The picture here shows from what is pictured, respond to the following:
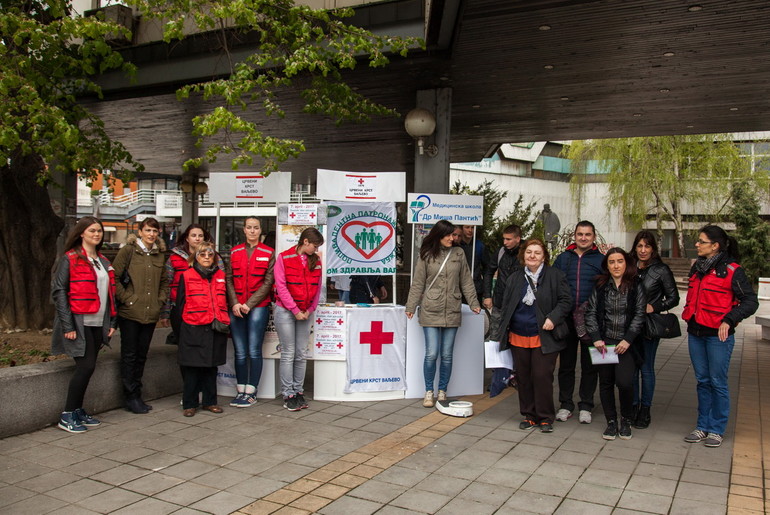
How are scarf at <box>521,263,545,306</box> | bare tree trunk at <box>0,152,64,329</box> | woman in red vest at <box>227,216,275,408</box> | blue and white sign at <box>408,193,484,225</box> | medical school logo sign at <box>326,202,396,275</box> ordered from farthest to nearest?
bare tree trunk at <box>0,152,64,329</box>, blue and white sign at <box>408,193,484,225</box>, medical school logo sign at <box>326,202,396,275</box>, woman in red vest at <box>227,216,275,408</box>, scarf at <box>521,263,545,306</box>

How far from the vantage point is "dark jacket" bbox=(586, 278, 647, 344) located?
233 inches

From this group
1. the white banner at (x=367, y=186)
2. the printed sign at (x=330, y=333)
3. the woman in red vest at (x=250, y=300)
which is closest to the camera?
the woman in red vest at (x=250, y=300)

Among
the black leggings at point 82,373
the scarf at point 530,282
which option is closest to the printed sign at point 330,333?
the scarf at point 530,282

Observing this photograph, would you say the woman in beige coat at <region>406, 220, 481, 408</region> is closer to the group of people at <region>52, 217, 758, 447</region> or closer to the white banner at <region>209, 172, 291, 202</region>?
the group of people at <region>52, 217, 758, 447</region>

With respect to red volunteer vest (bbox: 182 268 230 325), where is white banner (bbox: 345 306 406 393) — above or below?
below

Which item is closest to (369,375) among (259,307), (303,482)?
(259,307)

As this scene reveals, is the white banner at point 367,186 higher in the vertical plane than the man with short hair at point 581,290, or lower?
higher

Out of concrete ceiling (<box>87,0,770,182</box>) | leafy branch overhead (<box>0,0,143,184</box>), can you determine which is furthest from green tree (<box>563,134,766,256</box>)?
leafy branch overhead (<box>0,0,143,184</box>)

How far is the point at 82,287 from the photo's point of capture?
5.87 meters

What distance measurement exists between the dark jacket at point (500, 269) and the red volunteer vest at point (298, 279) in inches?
76.6

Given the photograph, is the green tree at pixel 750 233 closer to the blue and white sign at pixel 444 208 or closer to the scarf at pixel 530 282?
the blue and white sign at pixel 444 208

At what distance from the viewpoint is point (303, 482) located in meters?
4.74

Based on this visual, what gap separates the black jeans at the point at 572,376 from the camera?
6.62 m

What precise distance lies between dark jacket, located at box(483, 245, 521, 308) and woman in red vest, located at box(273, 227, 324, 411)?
1918 millimetres
